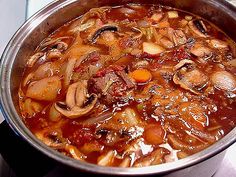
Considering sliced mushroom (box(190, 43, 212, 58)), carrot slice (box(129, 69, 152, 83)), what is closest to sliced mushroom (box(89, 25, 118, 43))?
carrot slice (box(129, 69, 152, 83))

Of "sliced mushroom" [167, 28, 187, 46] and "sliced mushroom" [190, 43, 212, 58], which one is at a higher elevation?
"sliced mushroom" [167, 28, 187, 46]

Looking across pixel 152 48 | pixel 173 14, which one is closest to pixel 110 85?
pixel 152 48

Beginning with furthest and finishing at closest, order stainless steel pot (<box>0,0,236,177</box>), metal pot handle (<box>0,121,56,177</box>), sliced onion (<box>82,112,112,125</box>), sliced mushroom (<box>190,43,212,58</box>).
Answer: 1. sliced mushroom (<box>190,43,212,58</box>)
2. sliced onion (<box>82,112,112,125</box>)
3. metal pot handle (<box>0,121,56,177</box>)
4. stainless steel pot (<box>0,0,236,177</box>)

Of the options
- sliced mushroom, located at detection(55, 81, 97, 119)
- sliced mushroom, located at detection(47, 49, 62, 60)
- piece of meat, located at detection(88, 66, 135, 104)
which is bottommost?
sliced mushroom, located at detection(55, 81, 97, 119)

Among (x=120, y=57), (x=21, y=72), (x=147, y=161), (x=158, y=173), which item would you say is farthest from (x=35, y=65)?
(x=158, y=173)

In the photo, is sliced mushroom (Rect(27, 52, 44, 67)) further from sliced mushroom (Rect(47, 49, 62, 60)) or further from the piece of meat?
the piece of meat

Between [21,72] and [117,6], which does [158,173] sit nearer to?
[21,72]

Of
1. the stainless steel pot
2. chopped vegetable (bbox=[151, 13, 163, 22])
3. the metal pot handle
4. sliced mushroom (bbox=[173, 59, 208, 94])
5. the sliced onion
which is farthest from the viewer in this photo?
chopped vegetable (bbox=[151, 13, 163, 22])
